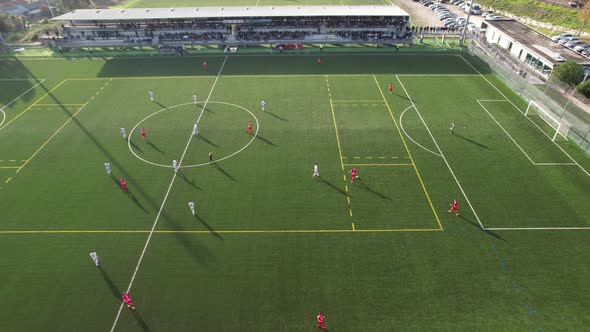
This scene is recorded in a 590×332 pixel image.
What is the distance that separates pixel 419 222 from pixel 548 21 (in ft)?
241

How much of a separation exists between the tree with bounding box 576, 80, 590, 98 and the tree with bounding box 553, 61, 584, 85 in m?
2.13

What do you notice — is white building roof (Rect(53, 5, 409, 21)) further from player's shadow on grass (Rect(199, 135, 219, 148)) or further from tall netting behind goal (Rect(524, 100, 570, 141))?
player's shadow on grass (Rect(199, 135, 219, 148))

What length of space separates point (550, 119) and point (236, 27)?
54226mm

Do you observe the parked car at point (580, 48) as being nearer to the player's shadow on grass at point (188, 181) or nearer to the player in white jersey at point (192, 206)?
the player's shadow on grass at point (188, 181)

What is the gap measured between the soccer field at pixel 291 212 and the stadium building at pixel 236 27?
20819 mm

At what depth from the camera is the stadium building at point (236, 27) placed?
62.7 metres

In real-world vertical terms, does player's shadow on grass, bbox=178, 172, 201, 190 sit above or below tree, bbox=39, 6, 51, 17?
below

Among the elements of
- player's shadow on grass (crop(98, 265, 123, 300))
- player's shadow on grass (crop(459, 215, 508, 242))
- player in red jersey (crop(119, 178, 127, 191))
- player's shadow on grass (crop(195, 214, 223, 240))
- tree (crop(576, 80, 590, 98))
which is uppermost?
tree (crop(576, 80, 590, 98))

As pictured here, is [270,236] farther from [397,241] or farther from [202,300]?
[397,241]

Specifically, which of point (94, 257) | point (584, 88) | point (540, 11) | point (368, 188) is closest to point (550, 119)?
point (584, 88)

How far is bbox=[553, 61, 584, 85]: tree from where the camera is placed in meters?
43.0

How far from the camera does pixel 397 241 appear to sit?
25.9m

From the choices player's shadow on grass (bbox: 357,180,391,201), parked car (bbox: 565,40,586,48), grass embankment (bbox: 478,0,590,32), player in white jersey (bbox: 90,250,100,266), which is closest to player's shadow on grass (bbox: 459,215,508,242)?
player's shadow on grass (bbox: 357,180,391,201)

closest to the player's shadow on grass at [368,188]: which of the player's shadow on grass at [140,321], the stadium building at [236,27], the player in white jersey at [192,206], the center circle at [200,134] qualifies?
the center circle at [200,134]
